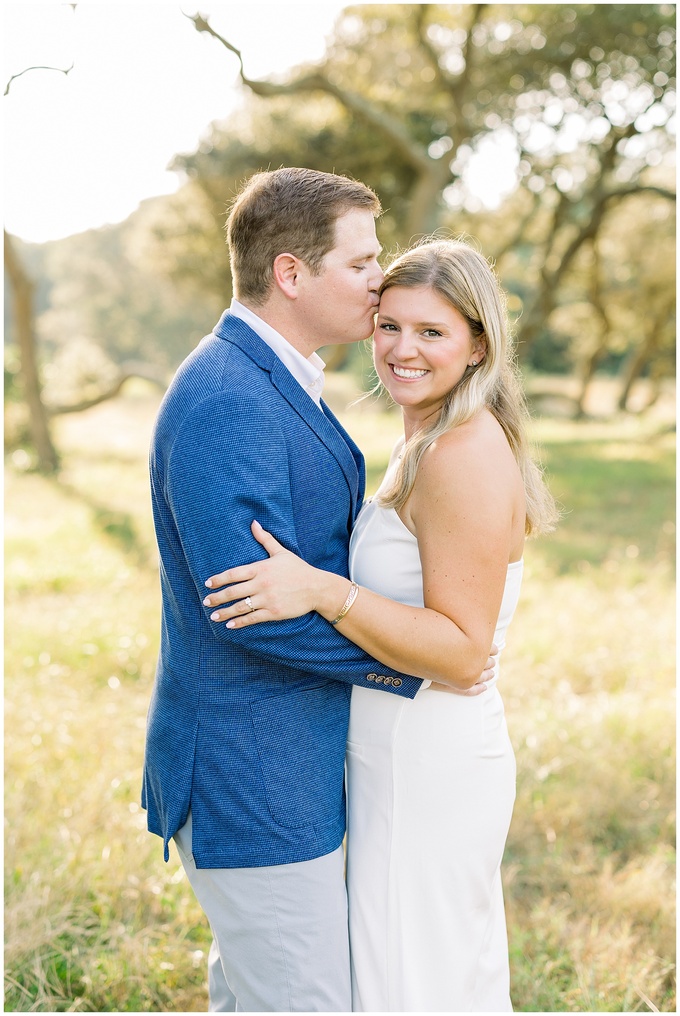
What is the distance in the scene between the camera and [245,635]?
2004 millimetres

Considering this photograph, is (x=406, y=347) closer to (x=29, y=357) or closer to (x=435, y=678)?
(x=435, y=678)

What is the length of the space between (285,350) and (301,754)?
1.03m

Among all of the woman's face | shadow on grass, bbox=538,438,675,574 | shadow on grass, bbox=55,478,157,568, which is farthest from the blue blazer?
shadow on grass, bbox=55,478,157,568

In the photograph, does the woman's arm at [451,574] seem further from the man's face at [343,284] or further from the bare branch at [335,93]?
the bare branch at [335,93]

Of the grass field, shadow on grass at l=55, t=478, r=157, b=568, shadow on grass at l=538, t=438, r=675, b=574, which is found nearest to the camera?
the grass field

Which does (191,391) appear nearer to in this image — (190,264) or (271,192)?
(271,192)

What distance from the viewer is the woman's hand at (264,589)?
1.96m

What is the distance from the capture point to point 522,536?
2.47 metres

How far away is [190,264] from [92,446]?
22.8 feet

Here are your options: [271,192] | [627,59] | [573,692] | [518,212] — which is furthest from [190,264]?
[271,192]

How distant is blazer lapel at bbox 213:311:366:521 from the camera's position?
2158mm

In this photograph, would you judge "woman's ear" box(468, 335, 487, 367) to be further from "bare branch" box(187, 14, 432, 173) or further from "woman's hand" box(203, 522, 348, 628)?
"bare branch" box(187, 14, 432, 173)

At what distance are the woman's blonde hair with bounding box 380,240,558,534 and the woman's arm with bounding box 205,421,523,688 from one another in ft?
0.22

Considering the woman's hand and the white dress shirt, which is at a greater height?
the white dress shirt
